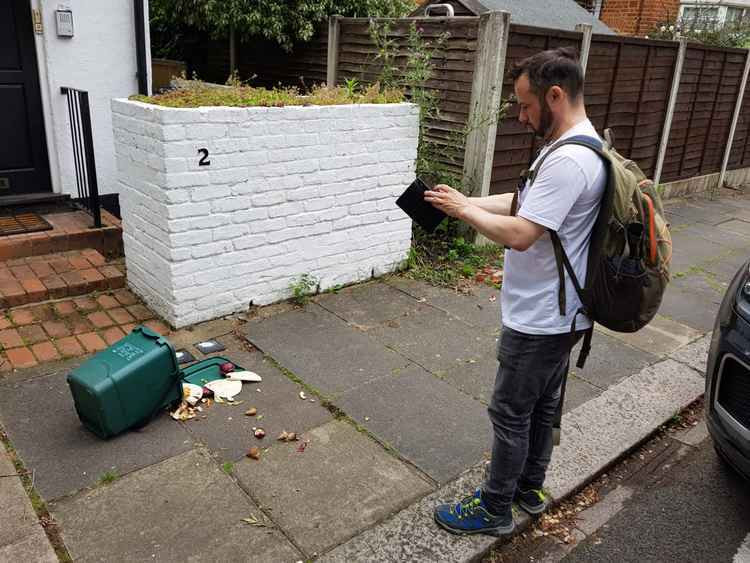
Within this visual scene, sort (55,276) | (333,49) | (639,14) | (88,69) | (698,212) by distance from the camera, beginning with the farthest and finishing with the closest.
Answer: (639,14) → (698,212) → (333,49) → (88,69) → (55,276)

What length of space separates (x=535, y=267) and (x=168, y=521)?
1795 millimetres

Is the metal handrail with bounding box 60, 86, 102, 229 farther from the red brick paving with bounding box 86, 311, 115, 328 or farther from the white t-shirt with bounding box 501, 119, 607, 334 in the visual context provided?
the white t-shirt with bounding box 501, 119, 607, 334

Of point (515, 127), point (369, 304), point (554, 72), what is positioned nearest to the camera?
point (554, 72)

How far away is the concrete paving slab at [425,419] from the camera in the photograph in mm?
3154

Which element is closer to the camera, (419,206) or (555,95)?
(555,95)

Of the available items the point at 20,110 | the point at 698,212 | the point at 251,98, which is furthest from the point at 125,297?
the point at 698,212

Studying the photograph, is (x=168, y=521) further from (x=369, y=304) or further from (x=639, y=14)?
(x=639, y=14)

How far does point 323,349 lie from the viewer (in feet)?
13.6

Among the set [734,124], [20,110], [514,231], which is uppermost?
[514,231]

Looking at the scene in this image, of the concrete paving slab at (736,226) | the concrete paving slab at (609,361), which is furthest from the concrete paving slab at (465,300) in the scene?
the concrete paving slab at (736,226)

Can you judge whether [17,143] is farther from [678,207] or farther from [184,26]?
[678,207]

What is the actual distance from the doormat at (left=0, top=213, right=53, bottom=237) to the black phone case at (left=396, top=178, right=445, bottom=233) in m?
3.75

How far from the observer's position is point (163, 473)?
2912 mm

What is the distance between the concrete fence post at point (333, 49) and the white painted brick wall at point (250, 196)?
2563 millimetres
